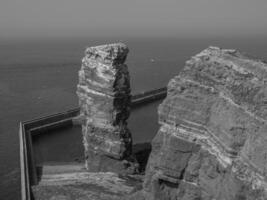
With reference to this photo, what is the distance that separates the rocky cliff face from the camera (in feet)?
45.7

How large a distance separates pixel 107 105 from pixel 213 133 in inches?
489

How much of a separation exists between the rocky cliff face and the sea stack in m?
8.31

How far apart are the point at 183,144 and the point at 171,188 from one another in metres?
2.74

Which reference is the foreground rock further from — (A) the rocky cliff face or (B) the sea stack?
(A) the rocky cliff face

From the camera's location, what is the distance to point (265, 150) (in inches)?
526

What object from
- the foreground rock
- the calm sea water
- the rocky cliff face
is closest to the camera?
the rocky cliff face

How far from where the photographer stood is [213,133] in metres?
16.6

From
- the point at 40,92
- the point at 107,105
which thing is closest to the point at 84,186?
the point at 107,105

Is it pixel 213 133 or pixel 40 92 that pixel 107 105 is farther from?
pixel 40 92

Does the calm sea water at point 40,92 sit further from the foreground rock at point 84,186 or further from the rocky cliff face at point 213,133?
the rocky cliff face at point 213,133

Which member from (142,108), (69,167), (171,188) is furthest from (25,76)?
(171,188)

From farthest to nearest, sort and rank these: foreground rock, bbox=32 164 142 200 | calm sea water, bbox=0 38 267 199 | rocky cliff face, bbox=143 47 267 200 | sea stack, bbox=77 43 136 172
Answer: calm sea water, bbox=0 38 267 199, sea stack, bbox=77 43 136 172, foreground rock, bbox=32 164 142 200, rocky cliff face, bbox=143 47 267 200

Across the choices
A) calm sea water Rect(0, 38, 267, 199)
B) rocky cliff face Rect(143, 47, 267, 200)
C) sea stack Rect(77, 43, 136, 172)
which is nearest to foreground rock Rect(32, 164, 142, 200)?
sea stack Rect(77, 43, 136, 172)

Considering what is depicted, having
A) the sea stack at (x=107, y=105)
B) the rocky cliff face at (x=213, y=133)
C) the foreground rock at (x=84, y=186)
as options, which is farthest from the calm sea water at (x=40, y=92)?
the rocky cliff face at (x=213, y=133)
